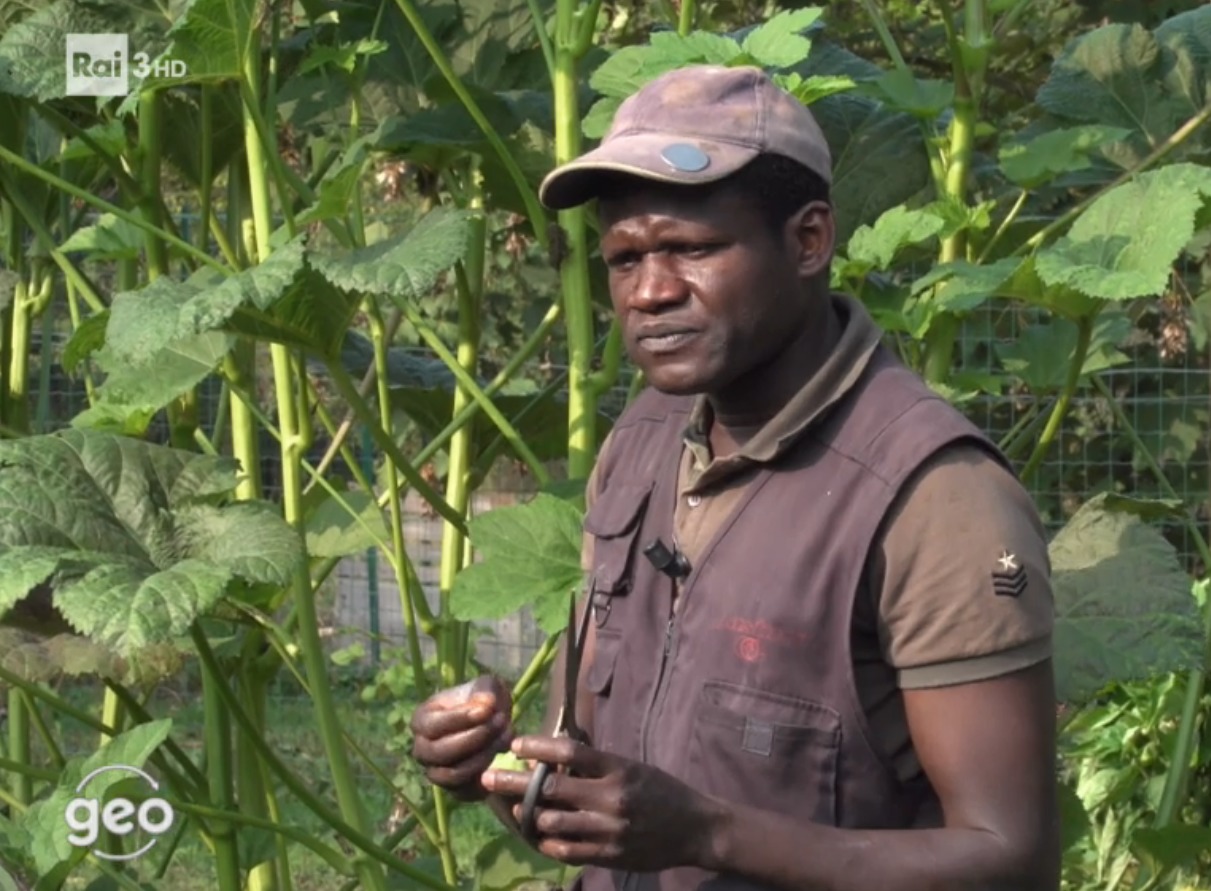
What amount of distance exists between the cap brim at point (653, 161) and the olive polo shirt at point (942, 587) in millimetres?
235

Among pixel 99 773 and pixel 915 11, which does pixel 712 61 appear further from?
pixel 915 11

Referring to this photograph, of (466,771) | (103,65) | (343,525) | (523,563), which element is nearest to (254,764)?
(343,525)

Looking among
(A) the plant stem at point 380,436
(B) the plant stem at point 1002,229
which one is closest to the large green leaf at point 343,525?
(A) the plant stem at point 380,436

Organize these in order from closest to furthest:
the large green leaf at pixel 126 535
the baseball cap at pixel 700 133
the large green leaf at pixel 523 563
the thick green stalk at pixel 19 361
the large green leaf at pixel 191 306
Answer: the baseball cap at pixel 700 133 → the large green leaf at pixel 126 535 → the large green leaf at pixel 191 306 → the large green leaf at pixel 523 563 → the thick green stalk at pixel 19 361

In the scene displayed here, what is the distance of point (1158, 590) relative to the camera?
9.57 ft

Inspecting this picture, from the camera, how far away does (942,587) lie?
1.90 meters

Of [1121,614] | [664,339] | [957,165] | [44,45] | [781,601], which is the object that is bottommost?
[1121,614]

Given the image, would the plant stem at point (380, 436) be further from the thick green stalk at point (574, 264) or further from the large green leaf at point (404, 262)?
the thick green stalk at point (574, 264)

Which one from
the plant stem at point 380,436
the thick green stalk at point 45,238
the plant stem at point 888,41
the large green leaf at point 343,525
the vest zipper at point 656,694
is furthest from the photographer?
the thick green stalk at point 45,238

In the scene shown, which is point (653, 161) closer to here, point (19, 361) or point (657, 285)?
point (657, 285)

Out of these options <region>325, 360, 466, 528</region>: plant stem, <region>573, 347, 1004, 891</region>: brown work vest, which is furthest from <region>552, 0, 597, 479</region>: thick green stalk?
<region>573, 347, 1004, 891</region>: brown work vest

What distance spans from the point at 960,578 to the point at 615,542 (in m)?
0.46

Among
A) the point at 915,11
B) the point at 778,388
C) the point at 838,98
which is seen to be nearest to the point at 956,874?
the point at 778,388

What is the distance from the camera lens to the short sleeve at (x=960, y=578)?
188cm
